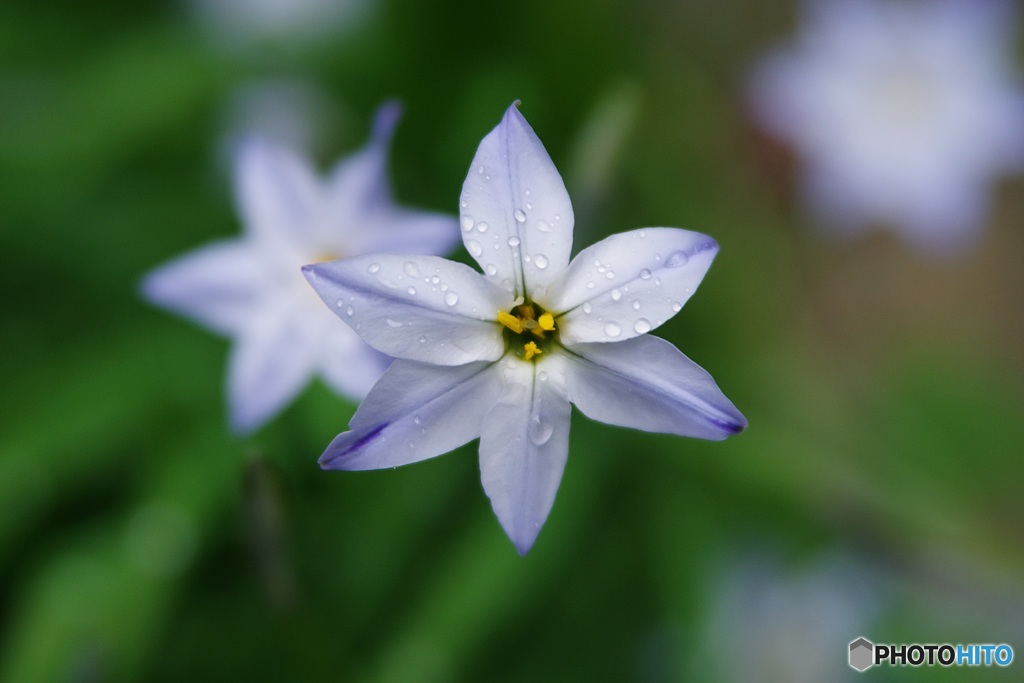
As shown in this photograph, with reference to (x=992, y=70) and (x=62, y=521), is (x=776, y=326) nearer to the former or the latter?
(x=992, y=70)

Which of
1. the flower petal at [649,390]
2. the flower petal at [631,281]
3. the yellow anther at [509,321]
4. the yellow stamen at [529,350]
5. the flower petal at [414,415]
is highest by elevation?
the flower petal at [631,281]

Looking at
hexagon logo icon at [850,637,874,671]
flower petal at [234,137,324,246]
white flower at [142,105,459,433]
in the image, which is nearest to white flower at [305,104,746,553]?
white flower at [142,105,459,433]

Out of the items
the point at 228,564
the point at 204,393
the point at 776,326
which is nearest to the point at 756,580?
the point at 776,326

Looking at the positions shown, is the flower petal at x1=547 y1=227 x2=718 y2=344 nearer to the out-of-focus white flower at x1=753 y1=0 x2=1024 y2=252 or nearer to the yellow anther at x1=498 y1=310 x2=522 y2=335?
the yellow anther at x1=498 y1=310 x2=522 y2=335

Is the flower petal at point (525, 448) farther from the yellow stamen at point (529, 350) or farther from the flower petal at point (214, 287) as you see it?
the flower petal at point (214, 287)

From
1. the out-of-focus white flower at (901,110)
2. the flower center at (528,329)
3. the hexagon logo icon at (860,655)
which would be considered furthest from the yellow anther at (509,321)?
the out-of-focus white flower at (901,110)

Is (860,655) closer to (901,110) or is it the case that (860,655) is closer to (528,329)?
(528,329)
